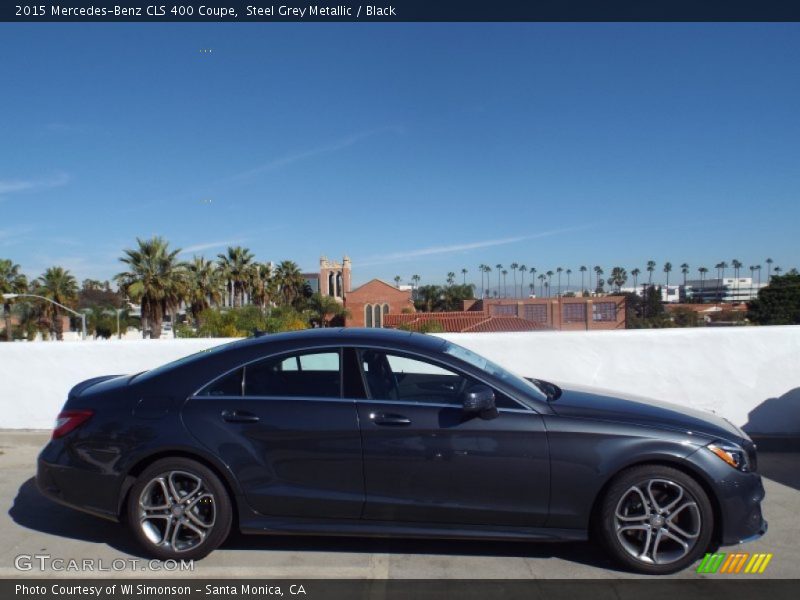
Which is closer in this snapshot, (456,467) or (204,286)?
(456,467)

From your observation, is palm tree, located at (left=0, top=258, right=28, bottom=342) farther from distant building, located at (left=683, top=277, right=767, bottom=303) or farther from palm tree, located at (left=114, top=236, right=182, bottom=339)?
distant building, located at (left=683, top=277, right=767, bottom=303)

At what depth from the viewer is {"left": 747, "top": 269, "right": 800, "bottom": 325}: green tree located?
16.8m

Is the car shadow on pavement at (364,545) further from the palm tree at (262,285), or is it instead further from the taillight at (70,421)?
the palm tree at (262,285)

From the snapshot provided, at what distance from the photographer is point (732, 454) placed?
149 inches

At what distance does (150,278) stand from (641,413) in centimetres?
3427

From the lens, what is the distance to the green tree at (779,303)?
55.1 feet

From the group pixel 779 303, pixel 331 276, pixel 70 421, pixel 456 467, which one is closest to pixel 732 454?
pixel 456 467

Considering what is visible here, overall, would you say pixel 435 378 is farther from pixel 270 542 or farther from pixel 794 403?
pixel 794 403

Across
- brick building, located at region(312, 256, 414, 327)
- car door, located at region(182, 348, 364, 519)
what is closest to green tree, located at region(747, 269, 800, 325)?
car door, located at region(182, 348, 364, 519)

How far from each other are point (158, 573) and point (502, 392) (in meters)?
2.41

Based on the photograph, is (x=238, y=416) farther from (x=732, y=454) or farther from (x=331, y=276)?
(x=331, y=276)

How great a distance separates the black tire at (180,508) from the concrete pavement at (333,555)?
0.14 meters
